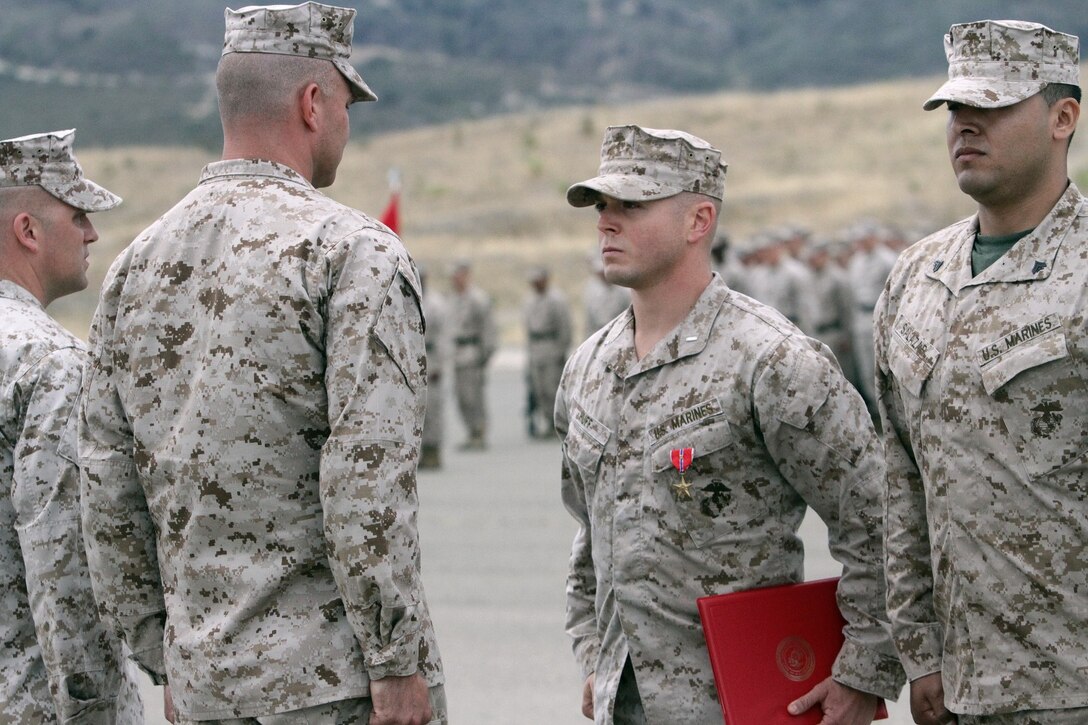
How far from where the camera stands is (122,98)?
73.9m

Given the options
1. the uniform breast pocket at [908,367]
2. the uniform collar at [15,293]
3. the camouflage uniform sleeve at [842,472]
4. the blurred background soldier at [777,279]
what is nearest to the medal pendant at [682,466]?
the camouflage uniform sleeve at [842,472]

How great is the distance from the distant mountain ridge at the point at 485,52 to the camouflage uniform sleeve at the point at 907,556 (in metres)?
62.0

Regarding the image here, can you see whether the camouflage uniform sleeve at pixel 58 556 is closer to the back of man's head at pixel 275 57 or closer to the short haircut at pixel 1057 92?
the back of man's head at pixel 275 57

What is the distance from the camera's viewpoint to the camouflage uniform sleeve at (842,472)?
398 cm

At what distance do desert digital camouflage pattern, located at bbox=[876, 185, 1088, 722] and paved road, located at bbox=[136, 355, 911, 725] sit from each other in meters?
3.51

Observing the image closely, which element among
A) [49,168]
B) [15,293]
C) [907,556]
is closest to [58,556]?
[15,293]

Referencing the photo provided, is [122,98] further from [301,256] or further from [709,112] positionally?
[301,256]

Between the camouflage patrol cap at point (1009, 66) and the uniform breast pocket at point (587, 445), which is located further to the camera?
the uniform breast pocket at point (587, 445)

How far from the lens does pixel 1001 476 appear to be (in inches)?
143

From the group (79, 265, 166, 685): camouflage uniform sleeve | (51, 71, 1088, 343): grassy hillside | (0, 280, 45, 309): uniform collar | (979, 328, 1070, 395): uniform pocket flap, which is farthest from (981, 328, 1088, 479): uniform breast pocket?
(51, 71, 1088, 343): grassy hillside

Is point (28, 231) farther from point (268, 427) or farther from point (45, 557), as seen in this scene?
point (268, 427)

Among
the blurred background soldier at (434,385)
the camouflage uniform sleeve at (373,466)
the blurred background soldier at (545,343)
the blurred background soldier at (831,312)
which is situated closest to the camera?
the camouflage uniform sleeve at (373,466)

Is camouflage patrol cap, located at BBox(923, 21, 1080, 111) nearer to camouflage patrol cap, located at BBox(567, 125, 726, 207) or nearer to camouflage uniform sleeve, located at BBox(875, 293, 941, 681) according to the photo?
camouflage uniform sleeve, located at BBox(875, 293, 941, 681)

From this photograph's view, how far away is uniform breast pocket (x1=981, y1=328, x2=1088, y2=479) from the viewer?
3.57 meters
